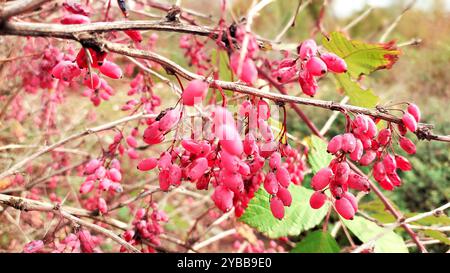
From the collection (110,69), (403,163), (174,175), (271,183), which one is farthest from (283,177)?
(110,69)

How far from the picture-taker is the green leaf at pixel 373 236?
181cm

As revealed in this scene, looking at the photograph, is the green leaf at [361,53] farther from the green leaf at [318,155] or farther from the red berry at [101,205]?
the red berry at [101,205]

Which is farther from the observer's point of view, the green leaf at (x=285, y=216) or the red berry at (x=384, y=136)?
the green leaf at (x=285, y=216)

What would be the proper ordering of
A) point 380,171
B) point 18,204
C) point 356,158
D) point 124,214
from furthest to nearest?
point 124,214 < point 18,204 < point 380,171 < point 356,158

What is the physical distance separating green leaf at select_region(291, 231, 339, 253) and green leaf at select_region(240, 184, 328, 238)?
0.26 feet

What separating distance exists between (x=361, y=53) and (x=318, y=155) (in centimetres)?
46

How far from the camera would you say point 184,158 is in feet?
3.63

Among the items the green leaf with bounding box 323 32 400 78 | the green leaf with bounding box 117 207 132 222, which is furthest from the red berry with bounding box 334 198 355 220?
the green leaf with bounding box 117 207 132 222

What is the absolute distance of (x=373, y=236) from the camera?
186 cm

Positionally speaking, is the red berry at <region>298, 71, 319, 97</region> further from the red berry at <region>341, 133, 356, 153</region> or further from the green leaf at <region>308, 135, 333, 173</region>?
the green leaf at <region>308, 135, 333, 173</region>

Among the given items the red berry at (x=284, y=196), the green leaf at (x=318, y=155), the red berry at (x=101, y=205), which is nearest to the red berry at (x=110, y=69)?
the red berry at (x=284, y=196)

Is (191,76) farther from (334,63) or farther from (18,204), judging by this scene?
(18,204)

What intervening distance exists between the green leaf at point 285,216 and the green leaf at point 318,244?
8 centimetres
